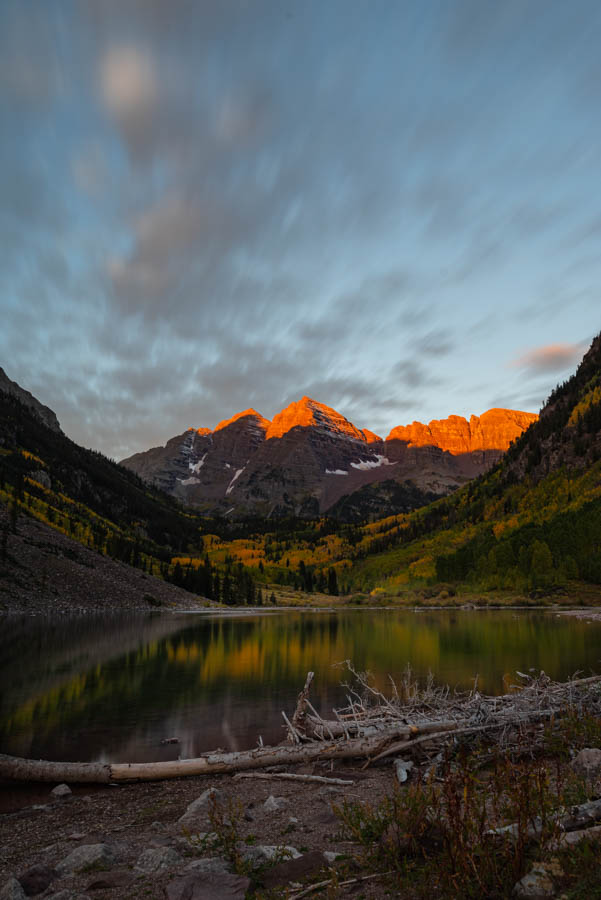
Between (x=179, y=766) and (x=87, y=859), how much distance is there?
28.4 feet

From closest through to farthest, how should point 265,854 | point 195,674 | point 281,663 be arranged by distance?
point 265,854, point 195,674, point 281,663

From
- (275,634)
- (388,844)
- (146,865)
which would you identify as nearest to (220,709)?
(146,865)

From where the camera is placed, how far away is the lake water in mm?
24625

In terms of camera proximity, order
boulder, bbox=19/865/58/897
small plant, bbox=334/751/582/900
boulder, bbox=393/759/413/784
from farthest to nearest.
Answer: boulder, bbox=393/759/413/784, boulder, bbox=19/865/58/897, small plant, bbox=334/751/582/900

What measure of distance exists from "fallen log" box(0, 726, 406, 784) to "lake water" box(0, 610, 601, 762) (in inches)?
125

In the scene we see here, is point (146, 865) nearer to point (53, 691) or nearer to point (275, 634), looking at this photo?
point (53, 691)

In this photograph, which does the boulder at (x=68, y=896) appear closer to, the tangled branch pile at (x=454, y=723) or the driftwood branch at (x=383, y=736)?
the tangled branch pile at (x=454, y=723)

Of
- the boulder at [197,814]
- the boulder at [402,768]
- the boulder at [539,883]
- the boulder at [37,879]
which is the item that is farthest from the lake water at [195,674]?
the boulder at [539,883]

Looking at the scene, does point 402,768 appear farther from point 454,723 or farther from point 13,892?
point 13,892

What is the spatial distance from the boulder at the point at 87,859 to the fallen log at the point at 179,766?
8.02 metres

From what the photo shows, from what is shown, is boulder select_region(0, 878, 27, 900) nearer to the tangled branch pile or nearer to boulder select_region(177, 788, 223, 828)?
boulder select_region(177, 788, 223, 828)

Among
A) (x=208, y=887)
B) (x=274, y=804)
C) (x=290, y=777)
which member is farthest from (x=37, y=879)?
(x=290, y=777)

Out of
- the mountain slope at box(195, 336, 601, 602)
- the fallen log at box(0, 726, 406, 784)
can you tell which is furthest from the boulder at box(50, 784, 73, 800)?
the mountain slope at box(195, 336, 601, 602)

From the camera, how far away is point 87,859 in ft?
33.3
